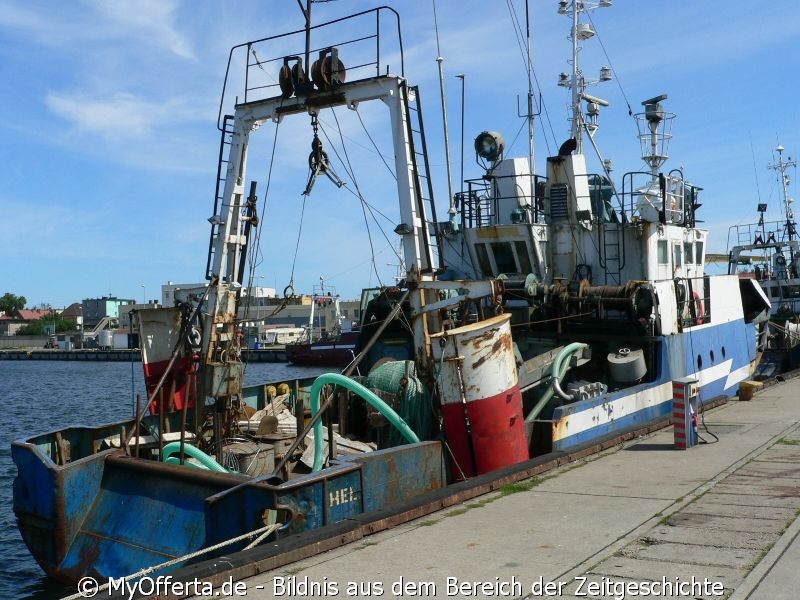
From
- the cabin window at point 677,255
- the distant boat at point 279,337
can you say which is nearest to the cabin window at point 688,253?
the cabin window at point 677,255

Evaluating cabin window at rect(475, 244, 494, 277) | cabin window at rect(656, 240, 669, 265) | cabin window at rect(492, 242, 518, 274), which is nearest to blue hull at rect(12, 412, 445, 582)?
cabin window at rect(492, 242, 518, 274)

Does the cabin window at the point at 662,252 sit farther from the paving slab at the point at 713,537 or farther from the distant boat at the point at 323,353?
the distant boat at the point at 323,353

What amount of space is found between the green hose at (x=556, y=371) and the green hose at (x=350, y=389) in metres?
2.94

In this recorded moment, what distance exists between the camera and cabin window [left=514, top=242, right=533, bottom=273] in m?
16.9

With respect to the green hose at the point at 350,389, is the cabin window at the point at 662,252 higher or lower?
higher

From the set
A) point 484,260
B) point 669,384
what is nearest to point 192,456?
point 484,260

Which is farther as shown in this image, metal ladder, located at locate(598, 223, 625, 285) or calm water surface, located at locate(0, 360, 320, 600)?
metal ladder, located at locate(598, 223, 625, 285)

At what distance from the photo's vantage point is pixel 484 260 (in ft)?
57.6

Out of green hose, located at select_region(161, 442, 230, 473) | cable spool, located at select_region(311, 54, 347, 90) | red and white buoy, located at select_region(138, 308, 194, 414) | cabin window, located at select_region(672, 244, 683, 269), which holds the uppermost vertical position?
cable spool, located at select_region(311, 54, 347, 90)

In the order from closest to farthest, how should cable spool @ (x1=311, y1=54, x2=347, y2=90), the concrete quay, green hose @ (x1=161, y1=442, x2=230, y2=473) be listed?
1. the concrete quay
2. green hose @ (x1=161, y1=442, x2=230, y2=473)
3. cable spool @ (x1=311, y1=54, x2=347, y2=90)

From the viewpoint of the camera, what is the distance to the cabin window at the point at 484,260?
1745 centimetres

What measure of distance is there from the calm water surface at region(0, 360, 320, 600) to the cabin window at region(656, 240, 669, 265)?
1100cm

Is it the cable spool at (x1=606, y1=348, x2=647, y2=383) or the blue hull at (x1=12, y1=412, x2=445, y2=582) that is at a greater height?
the cable spool at (x1=606, y1=348, x2=647, y2=383)

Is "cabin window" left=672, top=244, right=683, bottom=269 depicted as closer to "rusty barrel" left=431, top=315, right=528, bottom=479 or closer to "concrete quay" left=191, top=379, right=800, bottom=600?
"concrete quay" left=191, top=379, right=800, bottom=600
